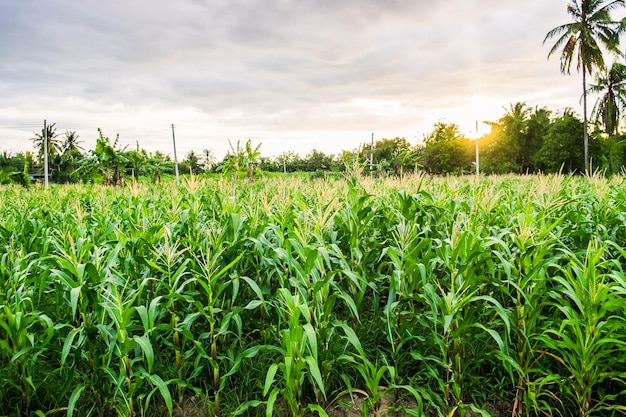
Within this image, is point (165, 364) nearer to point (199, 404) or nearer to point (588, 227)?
point (199, 404)

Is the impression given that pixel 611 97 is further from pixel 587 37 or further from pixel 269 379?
pixel 269 379

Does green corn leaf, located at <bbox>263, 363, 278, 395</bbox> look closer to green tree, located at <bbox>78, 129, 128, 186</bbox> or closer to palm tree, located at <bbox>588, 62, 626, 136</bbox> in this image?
green tree, located at <bbox>78, 129, 128, 186</bbox>

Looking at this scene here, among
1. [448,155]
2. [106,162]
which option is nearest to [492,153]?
[448,155]

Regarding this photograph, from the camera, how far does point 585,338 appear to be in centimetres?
238

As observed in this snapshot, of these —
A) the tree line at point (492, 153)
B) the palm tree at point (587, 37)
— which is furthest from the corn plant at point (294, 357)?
the palm tree at point (587, 37)

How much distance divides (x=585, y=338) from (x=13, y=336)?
334 centimetres

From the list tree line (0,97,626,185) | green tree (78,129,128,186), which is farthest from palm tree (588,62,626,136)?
green tree (78,129,128,186)

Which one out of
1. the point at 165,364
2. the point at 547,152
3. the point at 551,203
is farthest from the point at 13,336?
the point at 547,152

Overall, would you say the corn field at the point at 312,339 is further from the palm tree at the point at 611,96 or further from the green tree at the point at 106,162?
the palm tree at the point at 611,96

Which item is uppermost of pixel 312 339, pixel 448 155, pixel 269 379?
pixel 448 155

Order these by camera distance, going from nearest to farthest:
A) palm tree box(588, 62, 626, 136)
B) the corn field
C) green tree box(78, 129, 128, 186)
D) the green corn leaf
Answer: the green corn leaf → the corn field → green tree box(78, 129, 128, 186) → palm tree box(588, 62, 626, 136)

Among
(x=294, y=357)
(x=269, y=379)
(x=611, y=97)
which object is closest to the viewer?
(x=269, y=379)

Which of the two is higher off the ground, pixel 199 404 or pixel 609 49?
pixel 609 49

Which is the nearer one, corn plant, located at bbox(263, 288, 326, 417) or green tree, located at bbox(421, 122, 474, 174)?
corn plant, located at bbox(263, 288, 326, 417)
